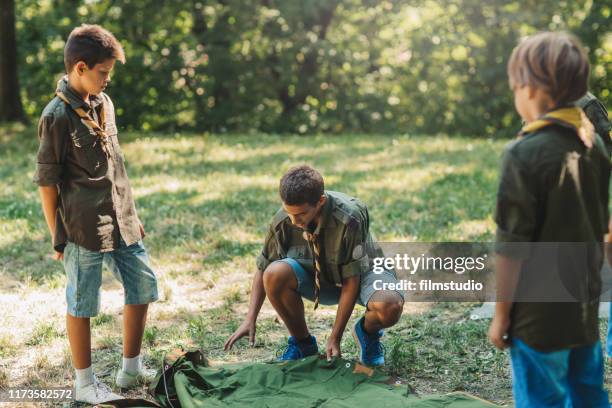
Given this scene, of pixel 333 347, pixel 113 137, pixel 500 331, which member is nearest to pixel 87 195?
pixel 113 137

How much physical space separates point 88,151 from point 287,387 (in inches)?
57.8

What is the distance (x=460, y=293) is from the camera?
525cm

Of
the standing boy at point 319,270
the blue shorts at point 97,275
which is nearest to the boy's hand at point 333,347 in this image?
the standing boy at point 319,270

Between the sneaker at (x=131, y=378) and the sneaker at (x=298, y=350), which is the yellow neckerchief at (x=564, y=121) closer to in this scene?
the sneaker at (x=298, y=350)

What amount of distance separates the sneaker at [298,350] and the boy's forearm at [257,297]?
33 centimetres

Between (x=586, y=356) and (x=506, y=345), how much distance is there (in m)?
0.30

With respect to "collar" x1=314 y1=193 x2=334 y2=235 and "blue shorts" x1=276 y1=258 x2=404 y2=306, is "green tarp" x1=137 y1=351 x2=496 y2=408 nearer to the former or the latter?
"blue shorts" x1=276 y1=258 x2=404 y2=306

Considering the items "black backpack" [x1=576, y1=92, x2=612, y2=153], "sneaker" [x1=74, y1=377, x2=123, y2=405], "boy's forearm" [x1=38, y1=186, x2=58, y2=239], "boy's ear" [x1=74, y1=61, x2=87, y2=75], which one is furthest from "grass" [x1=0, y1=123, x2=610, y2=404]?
"boy's ear" [x1=74, y1=61, x2=87, y2=75]

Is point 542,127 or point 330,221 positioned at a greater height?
point 542,127

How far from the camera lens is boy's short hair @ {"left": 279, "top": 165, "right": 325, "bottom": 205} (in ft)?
11.5

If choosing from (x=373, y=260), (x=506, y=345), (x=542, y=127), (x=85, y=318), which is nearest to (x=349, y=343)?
(x=373, y=260)

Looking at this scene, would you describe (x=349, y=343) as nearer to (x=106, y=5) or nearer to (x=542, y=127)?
(x=542, y=127)

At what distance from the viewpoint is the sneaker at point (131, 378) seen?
3869mm

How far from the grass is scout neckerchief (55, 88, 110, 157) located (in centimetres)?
128
